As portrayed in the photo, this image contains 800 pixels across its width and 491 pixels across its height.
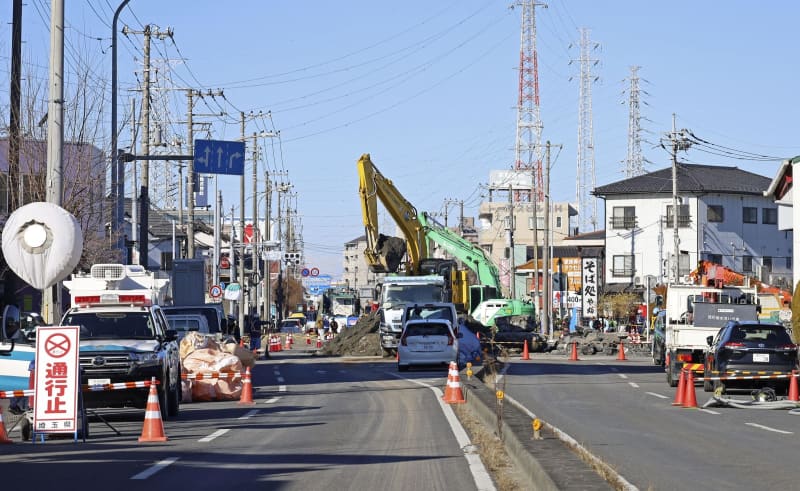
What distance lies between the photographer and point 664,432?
18438 millimetres

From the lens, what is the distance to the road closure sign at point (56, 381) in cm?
1611

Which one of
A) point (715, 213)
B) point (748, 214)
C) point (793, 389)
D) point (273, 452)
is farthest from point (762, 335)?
point (748, 214)

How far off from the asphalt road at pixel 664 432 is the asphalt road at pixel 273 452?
6.26ft

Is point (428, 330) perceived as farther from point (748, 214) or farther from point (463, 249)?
point (748, 214)

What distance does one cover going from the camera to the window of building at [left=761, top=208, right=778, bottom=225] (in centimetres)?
8269

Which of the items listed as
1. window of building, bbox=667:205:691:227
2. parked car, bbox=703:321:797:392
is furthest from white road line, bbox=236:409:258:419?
window of building, bbox=667:205:691:227

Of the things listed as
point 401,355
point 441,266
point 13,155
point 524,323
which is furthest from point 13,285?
point 524,323

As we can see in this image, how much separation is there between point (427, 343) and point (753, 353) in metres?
11.7

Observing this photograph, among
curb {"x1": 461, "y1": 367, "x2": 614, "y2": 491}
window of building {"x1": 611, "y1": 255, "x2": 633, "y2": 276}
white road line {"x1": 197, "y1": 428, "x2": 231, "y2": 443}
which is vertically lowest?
white road line {"x1": 197, "y1": 428, "x2": 231, "y2": 443}

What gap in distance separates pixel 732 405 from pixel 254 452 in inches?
480

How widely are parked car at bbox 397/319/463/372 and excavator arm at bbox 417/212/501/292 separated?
59.6 ft

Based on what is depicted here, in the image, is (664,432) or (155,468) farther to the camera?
(664,432)

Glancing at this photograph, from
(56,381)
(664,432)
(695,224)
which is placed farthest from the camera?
(695,224)

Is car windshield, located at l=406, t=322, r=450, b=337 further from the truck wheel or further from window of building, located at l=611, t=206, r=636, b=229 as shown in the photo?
window of building, located at l=611, t=206, r=636, b=229
